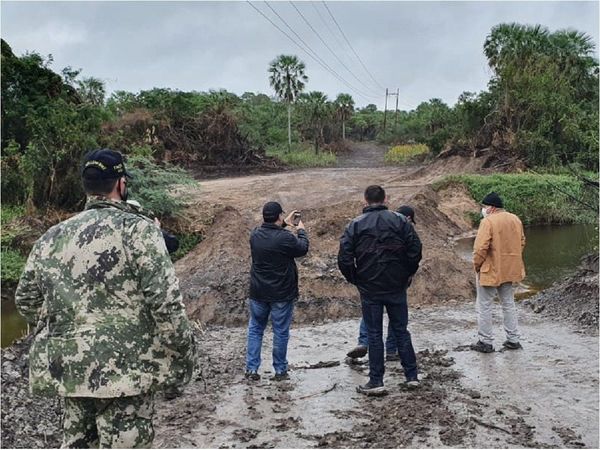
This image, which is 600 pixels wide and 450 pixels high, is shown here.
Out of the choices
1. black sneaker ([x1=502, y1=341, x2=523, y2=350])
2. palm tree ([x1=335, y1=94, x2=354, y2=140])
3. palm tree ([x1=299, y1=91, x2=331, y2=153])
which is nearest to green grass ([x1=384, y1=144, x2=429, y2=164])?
palm tree ([x1=299, y1=91, x2=331, y2=153])

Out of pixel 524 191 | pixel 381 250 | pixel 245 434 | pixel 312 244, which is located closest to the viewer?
pixel 245 434

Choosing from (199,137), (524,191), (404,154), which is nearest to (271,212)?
(524,191)

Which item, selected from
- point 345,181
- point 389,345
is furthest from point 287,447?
point 345,181

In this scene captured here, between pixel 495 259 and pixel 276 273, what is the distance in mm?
2320

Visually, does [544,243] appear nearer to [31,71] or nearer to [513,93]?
[513,93]

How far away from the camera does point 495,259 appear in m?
6.61

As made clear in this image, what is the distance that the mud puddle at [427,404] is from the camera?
4.61 metres

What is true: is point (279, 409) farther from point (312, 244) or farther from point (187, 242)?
point (187, 242)

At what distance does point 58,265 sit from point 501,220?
16.3 ft

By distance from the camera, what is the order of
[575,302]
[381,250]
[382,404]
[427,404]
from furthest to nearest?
[575,302] → [381,250] → [382,404] → [427,404]

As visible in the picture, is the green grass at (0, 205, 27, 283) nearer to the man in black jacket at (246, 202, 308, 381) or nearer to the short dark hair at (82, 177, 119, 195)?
the man in black jacket at (246, 202, 308, 381)

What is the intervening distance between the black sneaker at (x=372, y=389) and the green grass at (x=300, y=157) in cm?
2987

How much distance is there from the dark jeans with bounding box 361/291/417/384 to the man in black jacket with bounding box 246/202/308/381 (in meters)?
0.84

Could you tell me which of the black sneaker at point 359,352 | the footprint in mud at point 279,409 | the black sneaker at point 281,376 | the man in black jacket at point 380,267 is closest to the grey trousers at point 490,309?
the black sneaker at point 359,352
